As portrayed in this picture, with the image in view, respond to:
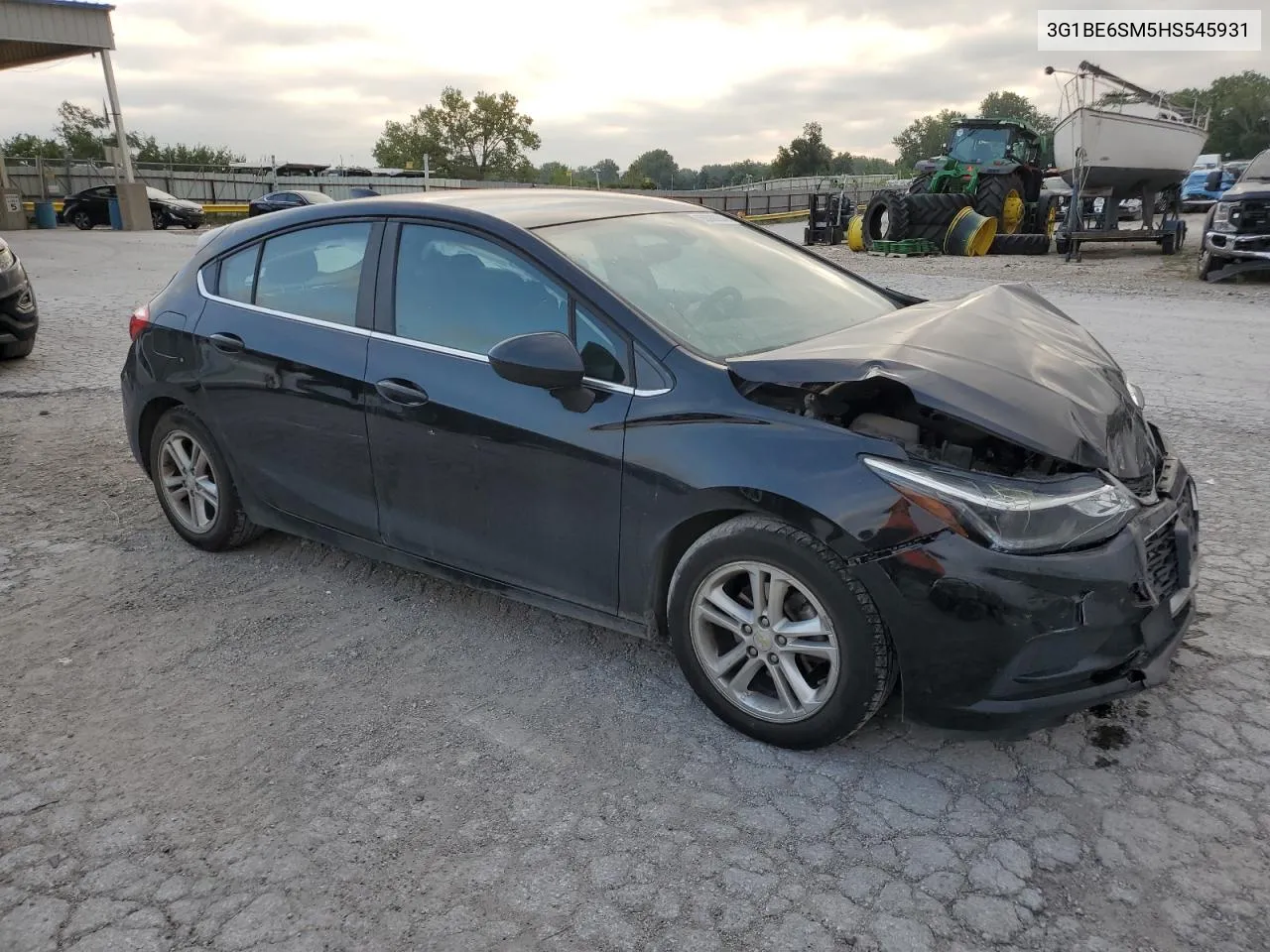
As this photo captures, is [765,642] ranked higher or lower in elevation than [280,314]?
lower

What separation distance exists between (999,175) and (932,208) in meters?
1.74

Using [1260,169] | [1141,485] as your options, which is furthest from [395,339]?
[1260,169]

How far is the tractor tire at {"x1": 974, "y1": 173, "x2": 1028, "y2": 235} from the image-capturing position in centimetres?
1927

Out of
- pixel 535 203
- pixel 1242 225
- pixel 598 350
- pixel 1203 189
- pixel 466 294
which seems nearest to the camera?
pixel 598 350

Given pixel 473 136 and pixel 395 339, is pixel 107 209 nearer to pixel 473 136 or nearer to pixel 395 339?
pixel 395 339

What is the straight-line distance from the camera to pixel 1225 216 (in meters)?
13.1

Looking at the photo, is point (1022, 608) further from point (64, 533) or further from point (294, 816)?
point (64, 533)

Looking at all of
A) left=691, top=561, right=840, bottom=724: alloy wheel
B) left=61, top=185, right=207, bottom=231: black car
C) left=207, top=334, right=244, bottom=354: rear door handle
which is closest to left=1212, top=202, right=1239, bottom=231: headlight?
left=691, top=561, right=840, bottom=724: alloy wheel

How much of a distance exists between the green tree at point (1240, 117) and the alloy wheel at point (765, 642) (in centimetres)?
8648

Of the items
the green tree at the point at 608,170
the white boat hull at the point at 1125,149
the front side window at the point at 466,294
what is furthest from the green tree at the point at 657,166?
the front side window at the point at 466,294

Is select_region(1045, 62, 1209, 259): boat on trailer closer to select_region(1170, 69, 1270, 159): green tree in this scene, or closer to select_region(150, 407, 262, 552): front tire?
select_region(150, 407, 262, 552): front tire

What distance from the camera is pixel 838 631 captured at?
254 cm

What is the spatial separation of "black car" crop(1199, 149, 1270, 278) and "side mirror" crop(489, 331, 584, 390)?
43.6ft

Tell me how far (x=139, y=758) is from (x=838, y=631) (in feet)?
6.98
